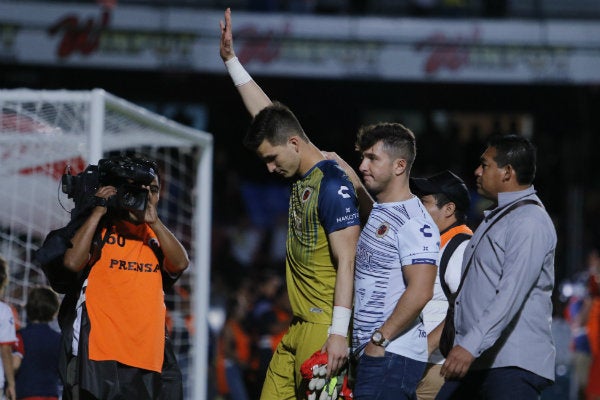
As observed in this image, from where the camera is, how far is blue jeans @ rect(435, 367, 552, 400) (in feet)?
16.2

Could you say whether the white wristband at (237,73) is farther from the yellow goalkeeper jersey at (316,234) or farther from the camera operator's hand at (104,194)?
the camera operator's hand at (104,194)

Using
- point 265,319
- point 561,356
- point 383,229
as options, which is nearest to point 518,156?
point 383,229

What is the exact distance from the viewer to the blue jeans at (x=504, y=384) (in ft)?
16.2

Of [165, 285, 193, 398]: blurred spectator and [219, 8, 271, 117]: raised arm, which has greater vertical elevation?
[219, 8, 271, 117]: raised arm

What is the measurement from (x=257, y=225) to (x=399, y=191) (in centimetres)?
1421

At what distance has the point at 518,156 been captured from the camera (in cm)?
521

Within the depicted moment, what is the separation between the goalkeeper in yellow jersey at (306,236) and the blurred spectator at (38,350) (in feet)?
8.38

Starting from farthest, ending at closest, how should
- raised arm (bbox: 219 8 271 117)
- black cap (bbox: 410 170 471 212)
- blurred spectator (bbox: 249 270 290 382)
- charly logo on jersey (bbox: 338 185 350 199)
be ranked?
blurred spectator (bbox: 249 270 290 382) < black cap (bbox: 410 170 471 212) < raised arm (bbox: 219 8 271 117) < charly logo on jersey (bbox: 338 185 350 199)

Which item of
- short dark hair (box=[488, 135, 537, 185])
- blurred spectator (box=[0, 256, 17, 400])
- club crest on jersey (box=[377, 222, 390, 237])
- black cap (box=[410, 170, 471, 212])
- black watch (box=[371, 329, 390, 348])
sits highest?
short dark hair (box=[488, 135, 537, 185])

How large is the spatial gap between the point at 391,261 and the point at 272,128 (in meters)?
0.90

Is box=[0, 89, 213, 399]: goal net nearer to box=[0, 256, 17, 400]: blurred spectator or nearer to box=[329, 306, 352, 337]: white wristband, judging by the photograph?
box=[0, 256, 17, 400]: blurred spectator

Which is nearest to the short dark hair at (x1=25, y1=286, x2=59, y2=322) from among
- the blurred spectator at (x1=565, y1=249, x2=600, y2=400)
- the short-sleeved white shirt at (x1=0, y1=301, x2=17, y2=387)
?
the short-sleeved white shirt at (x1=0, y1=301, x2=17, y2=387)

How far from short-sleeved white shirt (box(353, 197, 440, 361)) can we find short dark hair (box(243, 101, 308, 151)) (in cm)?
60

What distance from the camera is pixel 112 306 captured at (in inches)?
211
